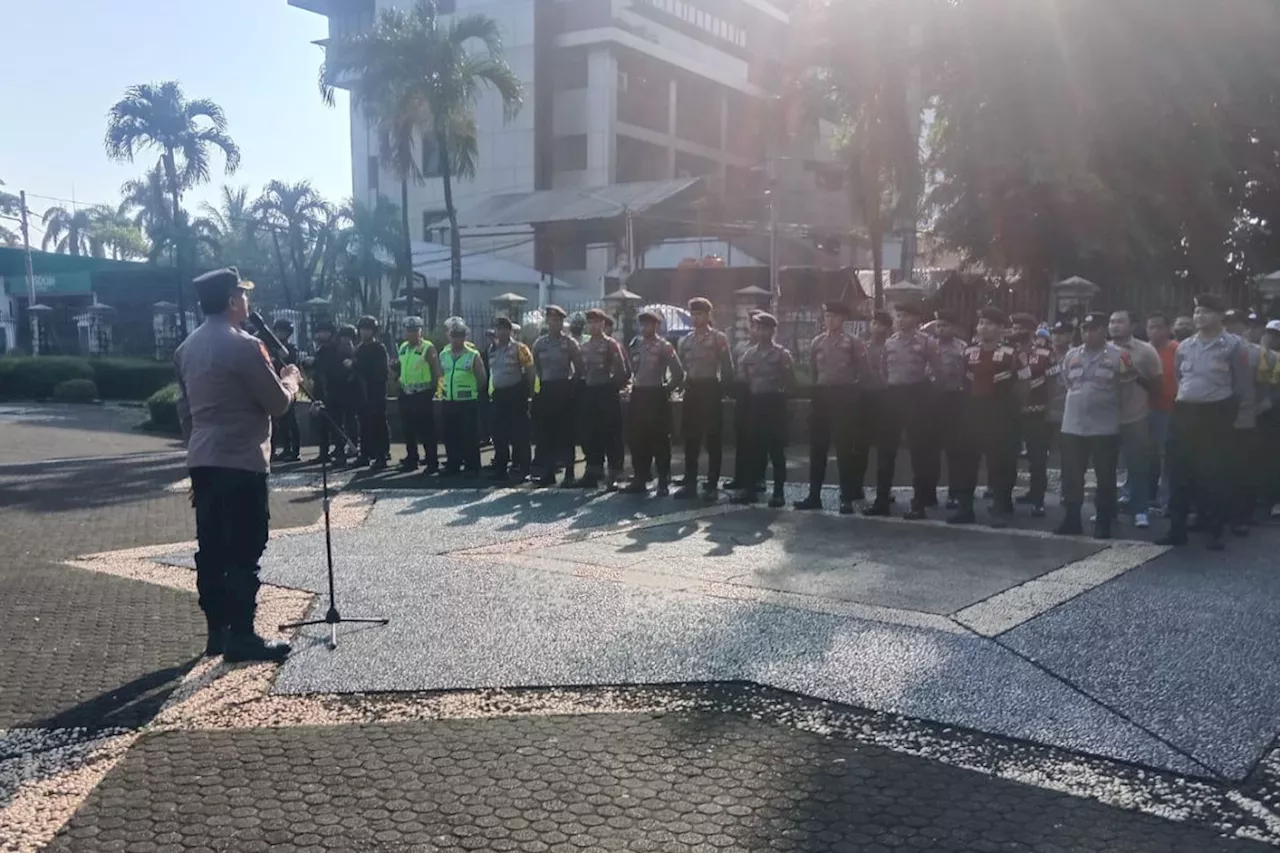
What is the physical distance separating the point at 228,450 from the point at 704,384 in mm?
6062

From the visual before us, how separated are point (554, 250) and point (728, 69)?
16606 millimetres

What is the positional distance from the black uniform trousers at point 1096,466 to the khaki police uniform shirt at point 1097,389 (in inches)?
3.0

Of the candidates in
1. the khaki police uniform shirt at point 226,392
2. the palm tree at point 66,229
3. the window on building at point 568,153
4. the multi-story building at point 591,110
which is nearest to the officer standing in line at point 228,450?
the khaki police uniform shirt at point 226,392

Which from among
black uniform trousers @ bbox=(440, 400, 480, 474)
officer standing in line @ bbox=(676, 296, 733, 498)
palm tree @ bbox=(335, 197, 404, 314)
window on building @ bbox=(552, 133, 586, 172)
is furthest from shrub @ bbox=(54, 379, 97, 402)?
window on building @ bbox=(552, 133, 586, 172)

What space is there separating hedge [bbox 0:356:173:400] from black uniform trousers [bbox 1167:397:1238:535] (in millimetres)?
28229

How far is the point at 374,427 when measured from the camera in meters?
13.9

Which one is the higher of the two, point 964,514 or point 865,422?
point 865,422

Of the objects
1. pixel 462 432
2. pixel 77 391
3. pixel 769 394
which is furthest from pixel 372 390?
pixel 77 391

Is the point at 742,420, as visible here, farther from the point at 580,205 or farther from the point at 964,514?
the point at 580,205

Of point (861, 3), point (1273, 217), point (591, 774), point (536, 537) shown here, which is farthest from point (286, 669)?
point (1273, 217)

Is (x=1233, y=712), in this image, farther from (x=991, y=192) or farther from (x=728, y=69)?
(x=728, y=69)

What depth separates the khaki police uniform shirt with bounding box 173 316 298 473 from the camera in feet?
17.5

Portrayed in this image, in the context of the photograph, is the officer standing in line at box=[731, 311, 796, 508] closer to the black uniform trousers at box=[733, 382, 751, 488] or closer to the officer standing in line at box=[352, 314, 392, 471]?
the black uniform trousers at box=[733, 382, 751, 488]

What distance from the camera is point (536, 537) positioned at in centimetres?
881
